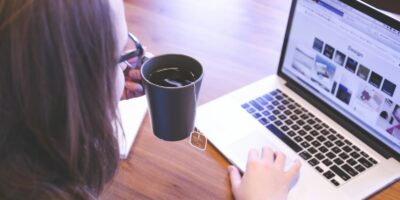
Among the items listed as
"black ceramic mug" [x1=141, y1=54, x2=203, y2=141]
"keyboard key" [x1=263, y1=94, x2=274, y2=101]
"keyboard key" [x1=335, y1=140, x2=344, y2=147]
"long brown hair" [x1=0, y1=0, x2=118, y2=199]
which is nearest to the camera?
"long brown hair" [x1=0, y1=0, x2=118, y2=199]

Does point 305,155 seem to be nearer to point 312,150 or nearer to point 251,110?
point 312,150

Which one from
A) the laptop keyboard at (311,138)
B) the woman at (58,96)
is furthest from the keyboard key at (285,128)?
the woman at (58,96)

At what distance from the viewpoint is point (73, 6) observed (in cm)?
52

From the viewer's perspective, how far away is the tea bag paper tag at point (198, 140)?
2.77 feet

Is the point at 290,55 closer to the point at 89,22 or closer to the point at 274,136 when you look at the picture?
the point at 274,136

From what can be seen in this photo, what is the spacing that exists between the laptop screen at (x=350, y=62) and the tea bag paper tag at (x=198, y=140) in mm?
266

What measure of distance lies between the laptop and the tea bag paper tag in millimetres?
13

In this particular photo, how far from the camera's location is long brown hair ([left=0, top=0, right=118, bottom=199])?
51 centimetres

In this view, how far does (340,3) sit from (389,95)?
0.64 ft

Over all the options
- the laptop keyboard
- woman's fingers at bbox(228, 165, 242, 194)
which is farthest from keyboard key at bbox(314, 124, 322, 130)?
woman's fingers at bbox(228, 165, 242, 194)

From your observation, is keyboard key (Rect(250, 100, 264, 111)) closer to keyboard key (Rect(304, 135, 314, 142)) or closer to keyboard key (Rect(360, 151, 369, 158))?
keyboard key (Rect(304, 135, 314, 142))

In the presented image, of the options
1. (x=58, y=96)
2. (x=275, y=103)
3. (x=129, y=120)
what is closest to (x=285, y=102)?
(x=275, y=103)

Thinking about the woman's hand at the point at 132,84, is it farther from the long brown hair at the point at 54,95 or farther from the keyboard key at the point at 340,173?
the keyboard key at the point at 340,173

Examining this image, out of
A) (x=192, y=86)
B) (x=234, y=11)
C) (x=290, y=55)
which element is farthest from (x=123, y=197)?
(x=234, y=11)
